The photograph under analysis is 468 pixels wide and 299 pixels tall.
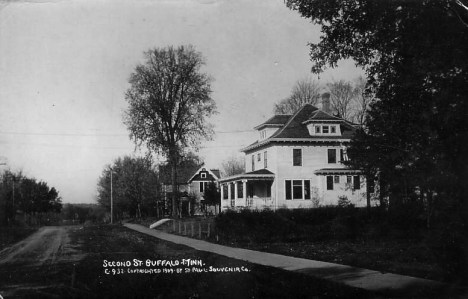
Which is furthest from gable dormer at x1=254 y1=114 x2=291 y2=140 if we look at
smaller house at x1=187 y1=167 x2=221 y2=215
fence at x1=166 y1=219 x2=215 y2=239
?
fence at x1=166 y1=219 x2=215 y2=239

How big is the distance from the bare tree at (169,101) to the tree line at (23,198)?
1799 mm

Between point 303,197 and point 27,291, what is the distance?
4.68 meters

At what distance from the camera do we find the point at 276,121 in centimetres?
738

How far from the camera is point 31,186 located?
7730mm

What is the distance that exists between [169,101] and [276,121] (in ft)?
6.86

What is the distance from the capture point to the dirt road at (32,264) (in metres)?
6.49

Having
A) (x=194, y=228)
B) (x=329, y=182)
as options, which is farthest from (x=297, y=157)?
(x=194, y=228)

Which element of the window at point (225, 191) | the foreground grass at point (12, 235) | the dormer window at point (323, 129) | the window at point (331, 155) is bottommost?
the foreground grass at point (12, 235)

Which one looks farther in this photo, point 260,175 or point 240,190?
point 240,190

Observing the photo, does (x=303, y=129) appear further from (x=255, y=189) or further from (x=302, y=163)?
(x=255, y=189)

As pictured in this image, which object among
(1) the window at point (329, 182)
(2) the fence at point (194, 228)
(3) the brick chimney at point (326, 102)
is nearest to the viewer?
(1) the window at point (329, 182)

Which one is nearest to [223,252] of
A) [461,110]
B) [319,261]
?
[319,261]

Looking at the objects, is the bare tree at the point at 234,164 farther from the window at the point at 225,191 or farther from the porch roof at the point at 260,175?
the window at the point at 225,191

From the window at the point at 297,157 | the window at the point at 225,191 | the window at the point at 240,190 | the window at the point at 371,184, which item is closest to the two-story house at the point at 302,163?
the window at the point at 297,157
